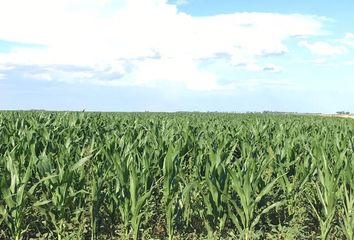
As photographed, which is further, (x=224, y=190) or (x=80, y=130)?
(x=80, y=130)

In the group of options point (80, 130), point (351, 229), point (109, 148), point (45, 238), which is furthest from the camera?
point (80, 130)

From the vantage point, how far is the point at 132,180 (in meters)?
5.38

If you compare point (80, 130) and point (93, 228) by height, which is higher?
point (80, 130)

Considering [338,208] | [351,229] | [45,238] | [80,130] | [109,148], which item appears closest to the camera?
[351,229]

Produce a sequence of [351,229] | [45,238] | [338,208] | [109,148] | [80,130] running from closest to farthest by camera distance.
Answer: [351,229]
[45,238]
[338,208]
[109,148]
[80,130]

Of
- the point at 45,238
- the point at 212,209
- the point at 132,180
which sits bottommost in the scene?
the point at 45,238

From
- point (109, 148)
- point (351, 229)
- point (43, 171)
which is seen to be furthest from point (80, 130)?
point (351, 229)

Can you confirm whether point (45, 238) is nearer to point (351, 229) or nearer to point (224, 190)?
point (224, 190)

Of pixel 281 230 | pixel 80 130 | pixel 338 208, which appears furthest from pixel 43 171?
pixel 80 130

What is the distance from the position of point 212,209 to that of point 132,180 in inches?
40.7

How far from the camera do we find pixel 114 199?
18.6ft

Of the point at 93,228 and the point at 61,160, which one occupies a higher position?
the point at 61,160

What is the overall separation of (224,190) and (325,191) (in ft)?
4.11

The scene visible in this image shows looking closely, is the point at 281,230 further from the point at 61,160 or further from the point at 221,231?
the point at 61,160
